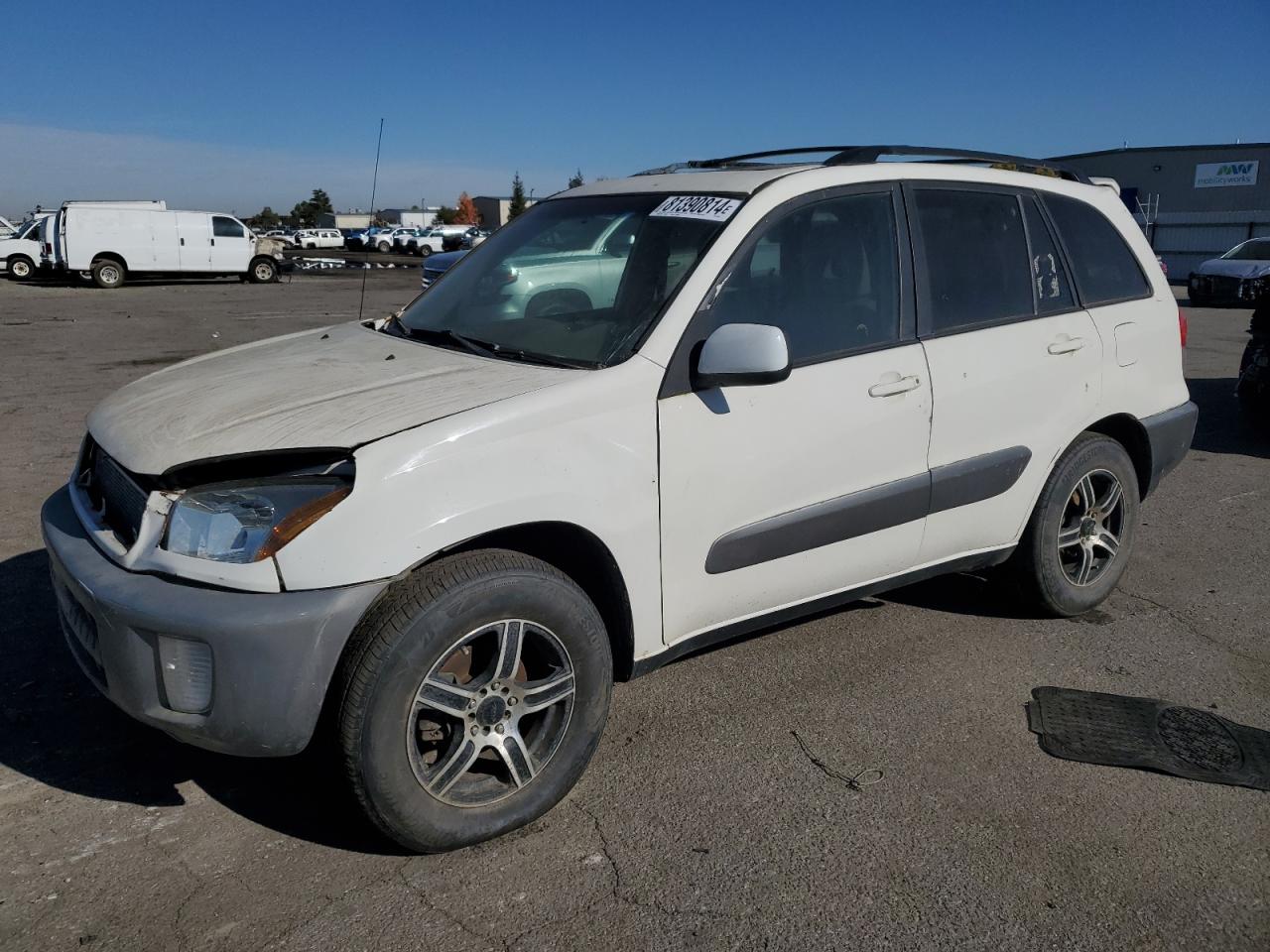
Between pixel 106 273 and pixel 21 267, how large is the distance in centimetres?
422

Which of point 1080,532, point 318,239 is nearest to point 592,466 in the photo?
point 1080,532

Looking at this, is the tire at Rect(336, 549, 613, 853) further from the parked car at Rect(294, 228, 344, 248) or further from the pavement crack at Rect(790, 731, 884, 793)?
the parked car at Rect(294, 228, 344, 248)

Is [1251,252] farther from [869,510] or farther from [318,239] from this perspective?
[318,239]

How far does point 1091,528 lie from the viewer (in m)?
4.48

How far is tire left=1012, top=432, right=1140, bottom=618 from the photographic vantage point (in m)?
4.27

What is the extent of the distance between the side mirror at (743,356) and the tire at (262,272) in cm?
2721

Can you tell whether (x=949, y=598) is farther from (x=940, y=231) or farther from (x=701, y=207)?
(x=701, y=207)

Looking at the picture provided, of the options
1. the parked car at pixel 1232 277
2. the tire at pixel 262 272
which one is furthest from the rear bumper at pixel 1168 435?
the tire at pixel 262 272

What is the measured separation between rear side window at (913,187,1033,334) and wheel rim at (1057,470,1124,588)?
85 cm

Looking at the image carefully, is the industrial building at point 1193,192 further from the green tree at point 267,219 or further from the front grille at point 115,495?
the green tree at point 267,219

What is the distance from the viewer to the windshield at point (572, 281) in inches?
131

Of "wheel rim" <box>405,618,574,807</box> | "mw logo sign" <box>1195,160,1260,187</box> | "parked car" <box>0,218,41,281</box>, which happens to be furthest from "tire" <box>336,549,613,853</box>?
"mw logo sign" <box>1195,160,1260,187</box>

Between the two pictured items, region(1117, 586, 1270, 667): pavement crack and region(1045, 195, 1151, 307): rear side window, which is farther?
region(1045, 195, 1151, 307): rear side window

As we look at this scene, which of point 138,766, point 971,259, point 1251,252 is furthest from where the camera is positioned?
point 1251,252
